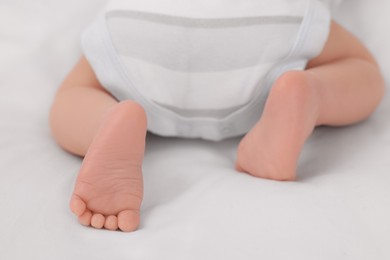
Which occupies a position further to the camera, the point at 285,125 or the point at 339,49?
the point at 339,49

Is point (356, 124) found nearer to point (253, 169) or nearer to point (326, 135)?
point (326, 135)

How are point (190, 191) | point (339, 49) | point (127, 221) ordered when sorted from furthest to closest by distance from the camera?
1. point (339, 49)
2. point (190, 191)
3. point (127, 221)

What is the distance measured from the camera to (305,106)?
845 mm

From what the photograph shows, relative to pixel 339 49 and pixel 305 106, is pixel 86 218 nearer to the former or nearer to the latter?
pixel 305 106

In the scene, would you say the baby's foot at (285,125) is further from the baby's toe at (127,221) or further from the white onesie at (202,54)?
the baby's toe at (127,221)

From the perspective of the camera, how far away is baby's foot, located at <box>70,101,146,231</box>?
0.78 meters

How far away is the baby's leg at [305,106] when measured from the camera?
2.78 ft

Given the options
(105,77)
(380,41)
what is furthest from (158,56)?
(380,41)

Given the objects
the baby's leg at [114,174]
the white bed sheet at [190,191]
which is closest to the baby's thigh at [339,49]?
the white bed sheet at [190,191]

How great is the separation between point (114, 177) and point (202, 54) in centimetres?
27

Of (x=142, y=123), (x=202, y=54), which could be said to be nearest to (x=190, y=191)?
(x=142, y=123)

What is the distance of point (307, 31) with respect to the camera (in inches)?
39.2

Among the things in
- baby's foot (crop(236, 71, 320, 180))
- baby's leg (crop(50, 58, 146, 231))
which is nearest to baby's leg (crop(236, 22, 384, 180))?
baby's foot (crop(236, 71, 320, 180))

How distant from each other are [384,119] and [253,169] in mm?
306
